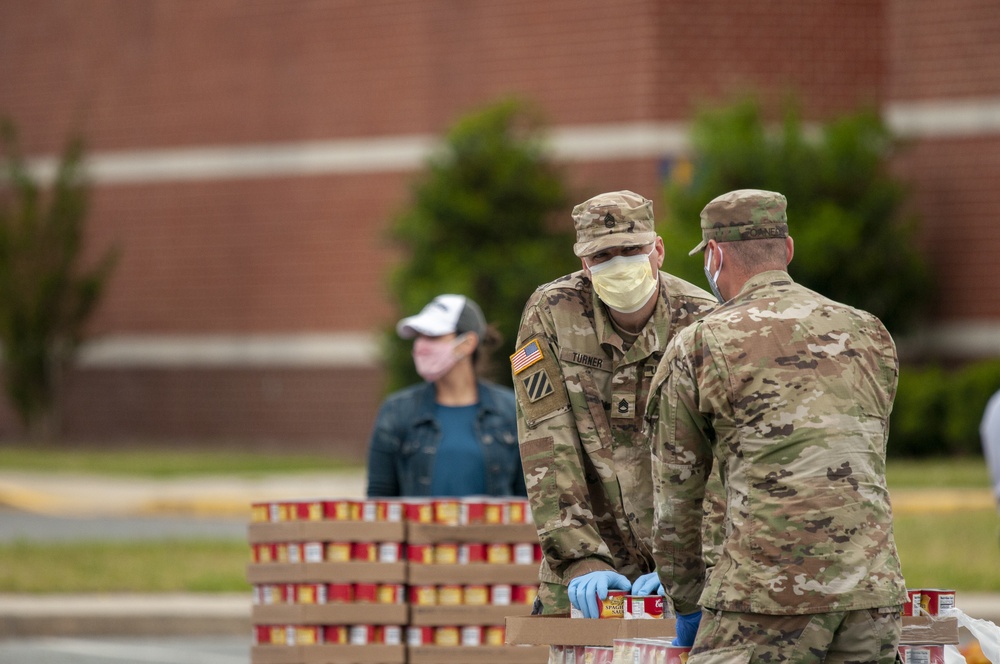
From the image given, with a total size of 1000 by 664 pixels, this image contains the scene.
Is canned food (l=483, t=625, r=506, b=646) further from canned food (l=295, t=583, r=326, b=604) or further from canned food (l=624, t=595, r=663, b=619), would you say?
canned food (l=624, t=595, r=663, b=619)

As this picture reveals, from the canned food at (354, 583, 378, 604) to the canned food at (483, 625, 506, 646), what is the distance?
53cm

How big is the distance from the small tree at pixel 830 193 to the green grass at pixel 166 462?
6.78 meters

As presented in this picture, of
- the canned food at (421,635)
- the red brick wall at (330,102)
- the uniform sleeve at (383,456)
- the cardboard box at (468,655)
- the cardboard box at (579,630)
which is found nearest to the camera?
the cardboard box at (579,630)

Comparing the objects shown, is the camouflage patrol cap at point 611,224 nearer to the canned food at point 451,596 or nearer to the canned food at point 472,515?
the canned food at point 472,515

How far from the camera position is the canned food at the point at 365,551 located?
755 centimetres

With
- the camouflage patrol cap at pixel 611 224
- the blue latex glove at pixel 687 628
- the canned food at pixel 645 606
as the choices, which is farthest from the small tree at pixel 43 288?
the blue latex glove at pixel 687 628

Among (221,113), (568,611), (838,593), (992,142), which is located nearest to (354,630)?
(568,611)

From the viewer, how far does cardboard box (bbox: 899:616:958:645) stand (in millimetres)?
4883

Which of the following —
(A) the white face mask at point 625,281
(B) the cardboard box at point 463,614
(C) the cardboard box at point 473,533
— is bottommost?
(B) the cardboard box at point 463,614

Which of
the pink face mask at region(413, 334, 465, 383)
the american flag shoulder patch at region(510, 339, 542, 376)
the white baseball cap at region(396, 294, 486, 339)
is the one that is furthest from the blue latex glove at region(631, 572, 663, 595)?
the white baseball cap at region(396, 294, 486, 339)

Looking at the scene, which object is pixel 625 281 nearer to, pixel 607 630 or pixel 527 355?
pixel 527 355

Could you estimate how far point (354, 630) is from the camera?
7504mm

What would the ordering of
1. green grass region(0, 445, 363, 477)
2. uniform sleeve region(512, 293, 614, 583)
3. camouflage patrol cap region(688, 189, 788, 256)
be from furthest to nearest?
green grass region(0, 445, 363, 477), uniform sleeve region(512, 293, 614, 583), camouflage patrol cap region(688, 189, 788, 256)

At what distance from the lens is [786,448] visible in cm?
→ 431
